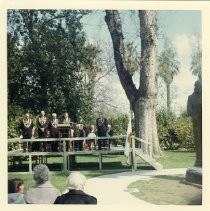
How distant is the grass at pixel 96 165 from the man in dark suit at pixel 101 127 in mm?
150

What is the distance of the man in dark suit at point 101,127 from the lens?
5750 mm

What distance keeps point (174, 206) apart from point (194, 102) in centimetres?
110

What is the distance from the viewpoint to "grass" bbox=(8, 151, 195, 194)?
566 cm

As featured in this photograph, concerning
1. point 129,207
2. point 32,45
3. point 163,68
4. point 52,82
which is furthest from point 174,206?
point 32,45

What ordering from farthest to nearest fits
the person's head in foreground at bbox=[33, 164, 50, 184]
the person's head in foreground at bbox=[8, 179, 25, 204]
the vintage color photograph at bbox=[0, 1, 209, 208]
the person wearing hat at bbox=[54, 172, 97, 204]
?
1. the vintage color photograph at bbox=[0, 1, 209, 208]
2. the person's head in foreground at bbox=[8, 179, 25, 204]
3. the person's head in foreground at bbox=[33, 164, 50, 184]
4. the person wearing hat at bbox=[54, 172, 97, 204]

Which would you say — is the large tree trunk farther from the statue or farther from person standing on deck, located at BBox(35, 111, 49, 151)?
person standing on deck, located at BBox(35, 111, 49, 151)

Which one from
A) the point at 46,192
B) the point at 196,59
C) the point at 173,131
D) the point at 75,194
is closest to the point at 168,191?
the point at 173,131

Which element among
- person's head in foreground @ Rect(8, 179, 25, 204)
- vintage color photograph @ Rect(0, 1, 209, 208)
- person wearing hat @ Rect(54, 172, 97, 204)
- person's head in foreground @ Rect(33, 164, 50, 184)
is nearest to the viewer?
person wearing hat @ Rect(54, 172, 97, 204)

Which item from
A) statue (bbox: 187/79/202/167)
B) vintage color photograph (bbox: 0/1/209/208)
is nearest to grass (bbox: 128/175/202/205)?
vintage color photograph (bbox: 0/1/209/208)

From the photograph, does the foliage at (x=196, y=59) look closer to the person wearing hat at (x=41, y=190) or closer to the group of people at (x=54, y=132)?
the group of people at (x=54, y=132)

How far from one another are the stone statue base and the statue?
2.1 inches

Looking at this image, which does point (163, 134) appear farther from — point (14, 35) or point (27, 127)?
point (14, 35)

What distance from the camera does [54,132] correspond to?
19.2 feet

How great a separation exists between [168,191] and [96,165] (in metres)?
0.82
